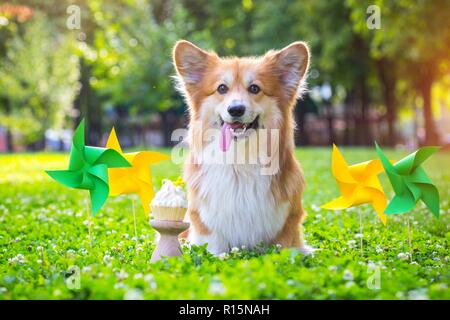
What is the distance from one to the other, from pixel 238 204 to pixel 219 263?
76cm

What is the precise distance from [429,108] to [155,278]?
93.4 feet

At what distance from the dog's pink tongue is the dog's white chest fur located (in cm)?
19

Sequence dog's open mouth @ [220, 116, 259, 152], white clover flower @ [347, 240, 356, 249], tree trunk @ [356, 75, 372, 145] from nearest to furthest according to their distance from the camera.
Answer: dog's open mouth @ [220, 116, 259, 152], white clover flower @ [347, 240, 356, 249], tree trunk @ [356, 75, 372, 145]

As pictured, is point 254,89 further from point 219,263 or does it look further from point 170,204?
point 219,263

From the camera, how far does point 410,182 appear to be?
5863 millimetres

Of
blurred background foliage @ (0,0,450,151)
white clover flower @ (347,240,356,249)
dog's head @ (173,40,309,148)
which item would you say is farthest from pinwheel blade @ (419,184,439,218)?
blurred background foliage @ (0,0,450,151)

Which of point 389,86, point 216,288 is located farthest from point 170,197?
point 389,86

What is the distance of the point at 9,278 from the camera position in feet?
16.7

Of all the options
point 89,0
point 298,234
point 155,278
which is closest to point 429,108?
point 89,0

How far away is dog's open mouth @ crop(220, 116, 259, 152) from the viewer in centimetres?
590

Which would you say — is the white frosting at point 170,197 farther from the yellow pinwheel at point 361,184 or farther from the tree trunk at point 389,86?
the tree trunk at point 389,86

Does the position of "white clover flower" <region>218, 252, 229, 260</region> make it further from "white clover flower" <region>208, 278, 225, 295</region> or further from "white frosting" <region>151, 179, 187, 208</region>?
"white clover flower" <region>208, 278, 225, 295</region>

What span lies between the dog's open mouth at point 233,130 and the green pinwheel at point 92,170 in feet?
3.15
